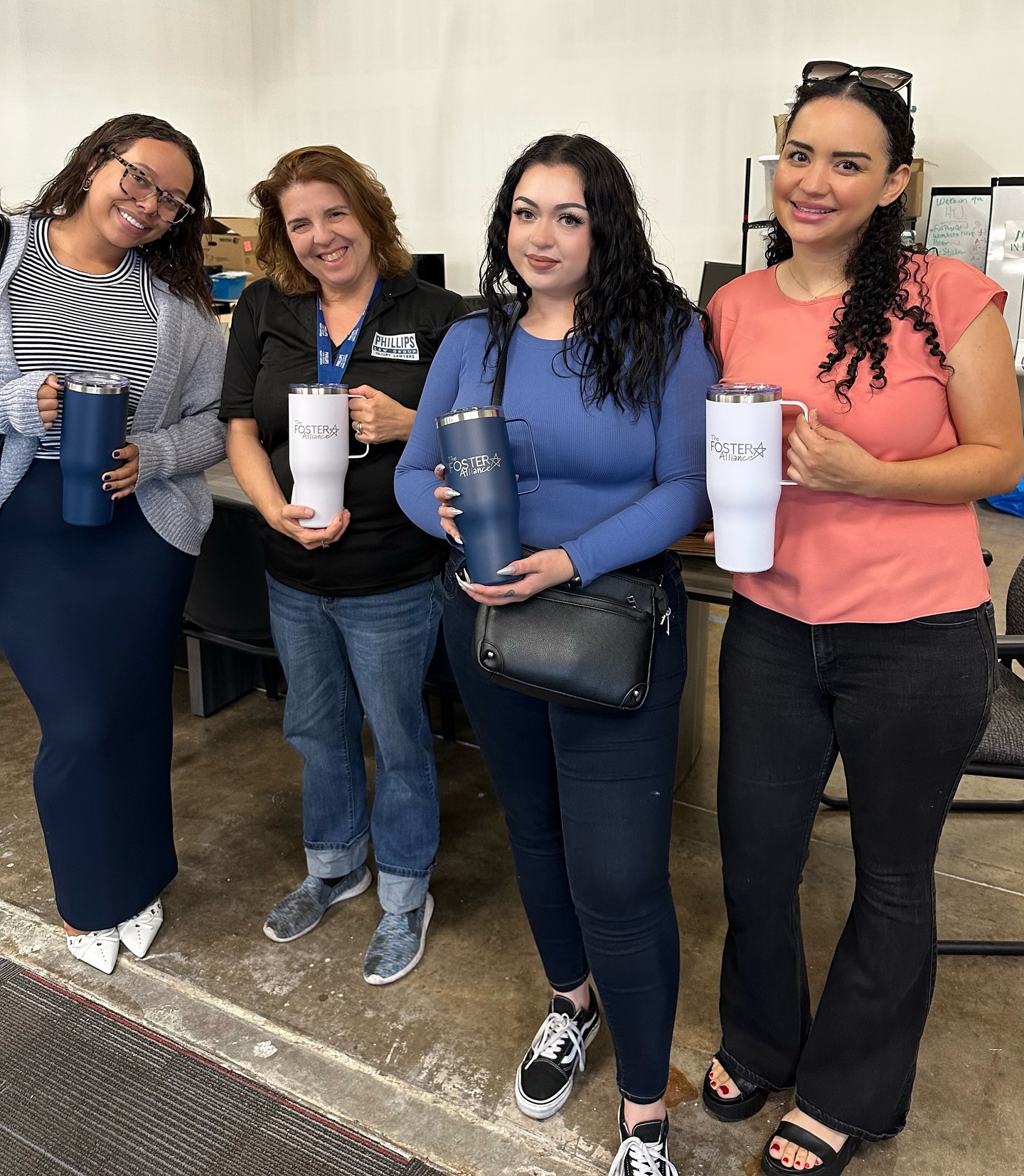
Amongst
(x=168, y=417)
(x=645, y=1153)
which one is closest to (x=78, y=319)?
(x=168, y=417)

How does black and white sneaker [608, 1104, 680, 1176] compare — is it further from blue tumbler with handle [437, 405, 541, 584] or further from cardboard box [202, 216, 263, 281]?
cardboard box [202, 216, 263, 281]

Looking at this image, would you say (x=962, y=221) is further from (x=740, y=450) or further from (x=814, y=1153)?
(x=814, y=1153)

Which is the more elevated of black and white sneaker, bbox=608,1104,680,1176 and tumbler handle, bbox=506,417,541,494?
tumbler handle, bbox=506,417,541,494

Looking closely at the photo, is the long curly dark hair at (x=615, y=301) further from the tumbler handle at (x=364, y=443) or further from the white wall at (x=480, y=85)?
the white wall at (x=480, y=85)

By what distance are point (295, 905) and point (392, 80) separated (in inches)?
262

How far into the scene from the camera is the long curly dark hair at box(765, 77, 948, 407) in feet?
4.13

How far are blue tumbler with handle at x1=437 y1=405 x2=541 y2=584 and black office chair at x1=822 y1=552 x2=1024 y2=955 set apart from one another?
36.7 inches

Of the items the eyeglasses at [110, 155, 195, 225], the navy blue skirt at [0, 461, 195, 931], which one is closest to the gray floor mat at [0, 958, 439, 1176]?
the navy blue skirt at [0, 461, 195, 931]

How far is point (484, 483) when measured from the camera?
4.14 feet

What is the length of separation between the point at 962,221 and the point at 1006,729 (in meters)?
4.67

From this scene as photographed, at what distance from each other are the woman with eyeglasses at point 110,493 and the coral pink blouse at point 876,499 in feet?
3.66

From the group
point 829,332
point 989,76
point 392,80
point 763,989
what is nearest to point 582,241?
point 829,332

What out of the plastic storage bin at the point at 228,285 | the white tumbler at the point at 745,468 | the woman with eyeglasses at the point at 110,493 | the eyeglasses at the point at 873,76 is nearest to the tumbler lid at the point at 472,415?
the white tumbler at the point at 745,468

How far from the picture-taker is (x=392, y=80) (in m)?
7.20
